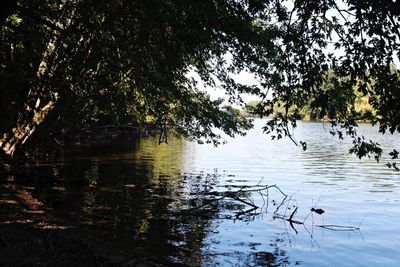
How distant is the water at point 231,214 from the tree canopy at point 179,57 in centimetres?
402

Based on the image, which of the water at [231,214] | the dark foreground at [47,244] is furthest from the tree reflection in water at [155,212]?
the dark foreground at [47,244]

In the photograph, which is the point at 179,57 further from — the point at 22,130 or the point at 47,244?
the point at 22,130

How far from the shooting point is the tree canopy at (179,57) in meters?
7.52

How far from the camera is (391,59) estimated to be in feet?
23.7

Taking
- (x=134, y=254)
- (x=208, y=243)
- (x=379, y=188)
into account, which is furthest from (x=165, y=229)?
(x=379, y=188)

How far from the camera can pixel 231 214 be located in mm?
17281

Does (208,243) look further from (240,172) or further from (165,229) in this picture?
(240,172)

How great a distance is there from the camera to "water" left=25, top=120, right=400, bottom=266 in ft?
41.4

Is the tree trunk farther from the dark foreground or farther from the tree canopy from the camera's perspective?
the dark foreground

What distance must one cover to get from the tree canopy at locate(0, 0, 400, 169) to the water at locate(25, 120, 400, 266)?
4.02 metres

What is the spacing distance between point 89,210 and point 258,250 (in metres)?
7.07

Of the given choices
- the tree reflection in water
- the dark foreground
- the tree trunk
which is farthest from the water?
the tree trunk

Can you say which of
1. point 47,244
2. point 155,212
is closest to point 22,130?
point 155,212

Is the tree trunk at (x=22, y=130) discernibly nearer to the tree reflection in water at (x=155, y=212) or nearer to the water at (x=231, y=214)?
the tree reflection in water at (x=155, y=212)
